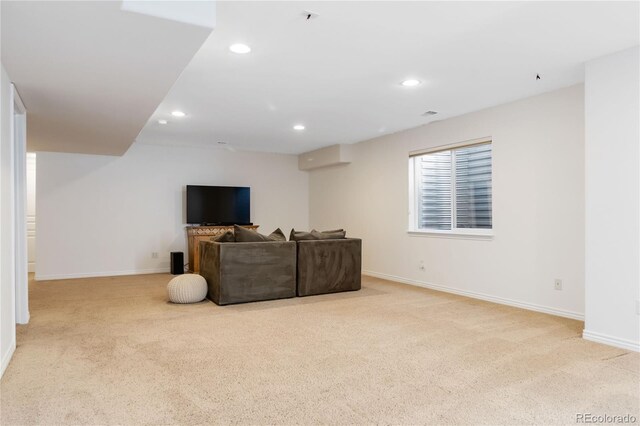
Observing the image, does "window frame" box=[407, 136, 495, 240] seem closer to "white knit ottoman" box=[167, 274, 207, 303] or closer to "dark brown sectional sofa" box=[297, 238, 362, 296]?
"dark brown sectional sofa" box=[297, 238, 362, 296]

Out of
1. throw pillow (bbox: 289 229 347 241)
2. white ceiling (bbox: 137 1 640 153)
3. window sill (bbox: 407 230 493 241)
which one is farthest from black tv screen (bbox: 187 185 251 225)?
window sill (bbox: 407 230 493 241)

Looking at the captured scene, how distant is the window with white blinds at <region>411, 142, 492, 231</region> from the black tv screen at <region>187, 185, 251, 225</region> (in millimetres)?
3388

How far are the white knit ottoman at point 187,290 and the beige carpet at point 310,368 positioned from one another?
237 millimetres

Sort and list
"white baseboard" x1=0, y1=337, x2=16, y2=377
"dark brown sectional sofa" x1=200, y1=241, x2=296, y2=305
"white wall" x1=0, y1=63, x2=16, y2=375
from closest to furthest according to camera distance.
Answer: "white baseboard" x1=0, y1=337, x2=16, y2=377
"white wall" x1=0, y1=63, x2=16, y2=375
"dark brown sectional sofa" x1=200, y1=241, x2=296, y2=305

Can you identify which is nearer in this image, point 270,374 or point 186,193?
point 270,374

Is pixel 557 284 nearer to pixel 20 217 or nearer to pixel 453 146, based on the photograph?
pixel 453 146

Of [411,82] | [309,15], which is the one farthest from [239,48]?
[411,82]

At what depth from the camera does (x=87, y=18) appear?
6.90ft

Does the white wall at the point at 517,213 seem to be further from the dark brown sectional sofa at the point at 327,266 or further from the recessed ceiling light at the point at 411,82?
the recessed ceiling light at the point at 411,82

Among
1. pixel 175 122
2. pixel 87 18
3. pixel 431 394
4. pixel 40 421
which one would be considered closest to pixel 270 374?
pixel 431 394

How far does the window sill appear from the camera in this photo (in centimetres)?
506

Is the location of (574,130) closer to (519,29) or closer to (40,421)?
(519,29)

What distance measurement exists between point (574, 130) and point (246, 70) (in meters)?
3.22

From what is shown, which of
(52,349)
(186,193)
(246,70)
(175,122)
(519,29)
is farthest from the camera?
(186,193)
